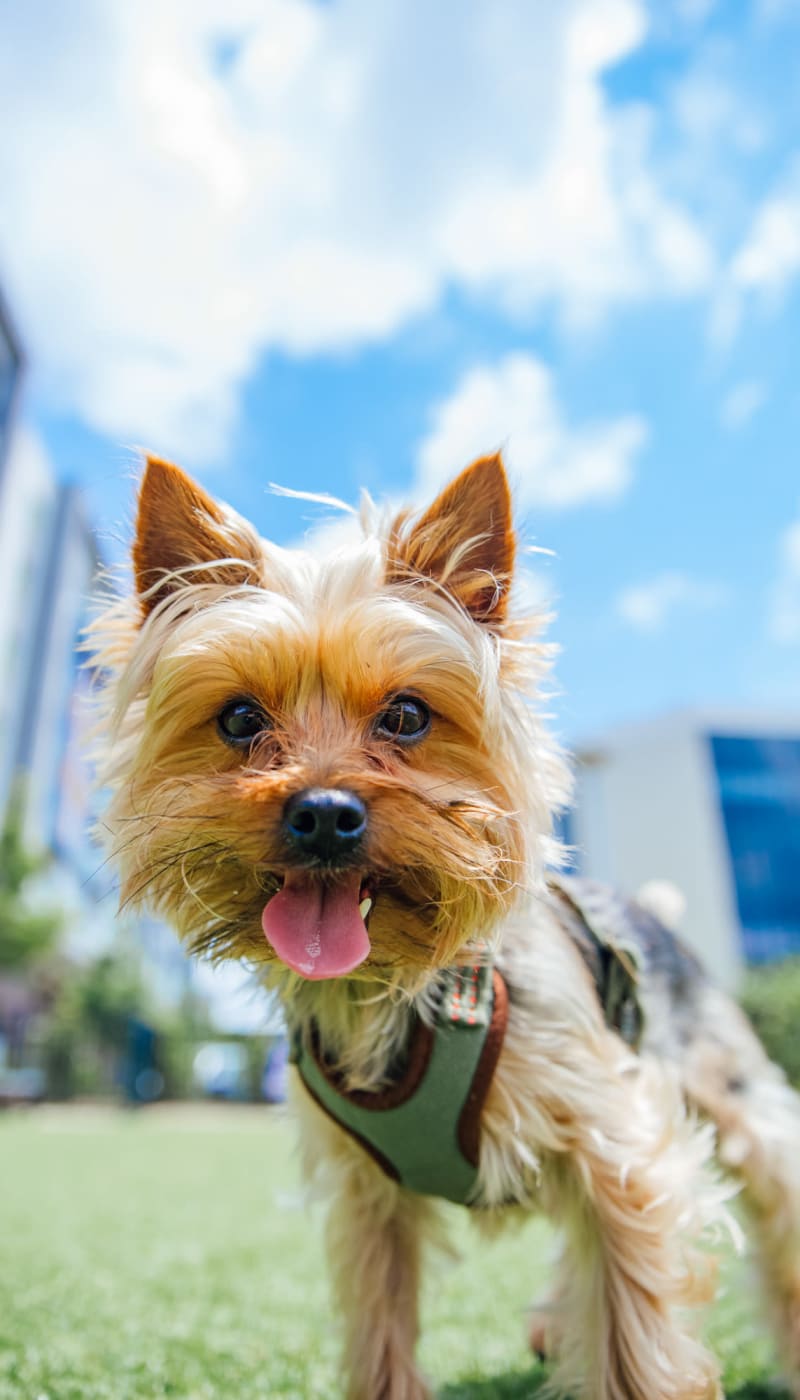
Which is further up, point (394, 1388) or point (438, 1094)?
point (438, 1094)

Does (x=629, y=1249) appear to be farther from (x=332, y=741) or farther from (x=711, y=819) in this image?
(x=711, y=819)

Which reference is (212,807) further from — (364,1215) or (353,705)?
(364,1215)

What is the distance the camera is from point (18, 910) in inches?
1225

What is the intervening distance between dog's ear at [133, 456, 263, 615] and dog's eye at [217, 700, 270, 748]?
0.50 m

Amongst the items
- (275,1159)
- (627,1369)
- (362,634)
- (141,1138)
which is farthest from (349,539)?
Answer: (141,1138)

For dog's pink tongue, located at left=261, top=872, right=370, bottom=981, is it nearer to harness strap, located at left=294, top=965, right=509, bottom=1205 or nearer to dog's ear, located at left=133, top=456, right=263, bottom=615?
harness strap, located at left=294, top=965, right=509, bottom=1205

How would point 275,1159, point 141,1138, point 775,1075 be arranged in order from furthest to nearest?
point 141,1138, point 275,1159, point 775,1075

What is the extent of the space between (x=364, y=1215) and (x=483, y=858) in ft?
4.56

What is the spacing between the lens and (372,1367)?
3090 mm

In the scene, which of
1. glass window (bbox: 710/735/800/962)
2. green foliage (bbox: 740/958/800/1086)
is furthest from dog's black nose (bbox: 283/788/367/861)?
glass window (bbox: 710/735/800/962)

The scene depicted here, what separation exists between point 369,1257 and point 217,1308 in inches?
88.2

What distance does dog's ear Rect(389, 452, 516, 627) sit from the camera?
304 cm

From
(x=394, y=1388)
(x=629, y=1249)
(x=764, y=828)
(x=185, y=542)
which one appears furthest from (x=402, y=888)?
(x=764, y=828)

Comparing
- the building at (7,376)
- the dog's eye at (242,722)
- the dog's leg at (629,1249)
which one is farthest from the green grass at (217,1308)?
the building at (7,376)
